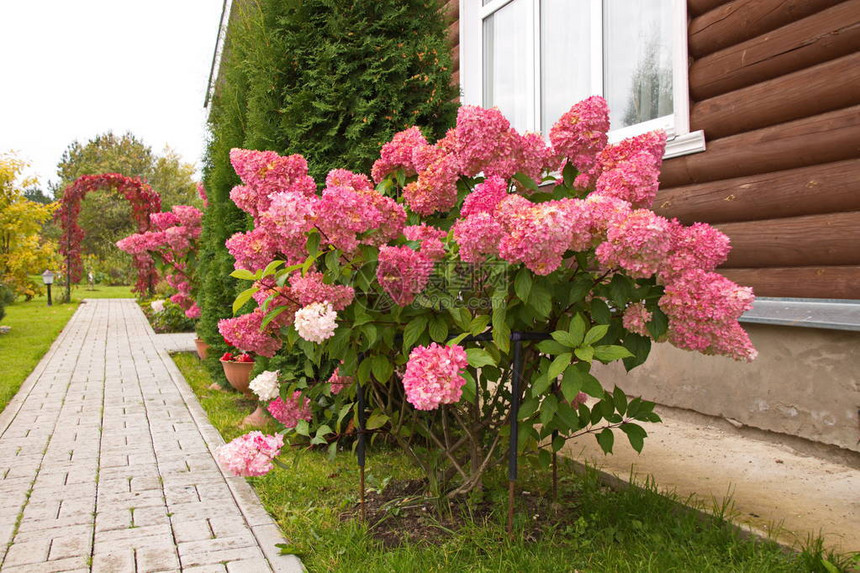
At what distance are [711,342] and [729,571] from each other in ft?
2.56

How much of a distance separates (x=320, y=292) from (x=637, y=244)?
1024mm

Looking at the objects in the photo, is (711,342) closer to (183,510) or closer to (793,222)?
(793,222)

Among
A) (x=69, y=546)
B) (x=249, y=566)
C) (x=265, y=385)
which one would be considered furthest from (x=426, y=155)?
(x=69, y=546)

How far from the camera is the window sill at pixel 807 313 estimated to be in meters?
2.84

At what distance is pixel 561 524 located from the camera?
7.92 ft

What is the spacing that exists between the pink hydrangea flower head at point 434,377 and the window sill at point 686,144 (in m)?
2.52

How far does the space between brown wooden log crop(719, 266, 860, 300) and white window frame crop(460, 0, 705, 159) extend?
0.86 m

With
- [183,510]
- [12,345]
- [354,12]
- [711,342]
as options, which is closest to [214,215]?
[354,12]

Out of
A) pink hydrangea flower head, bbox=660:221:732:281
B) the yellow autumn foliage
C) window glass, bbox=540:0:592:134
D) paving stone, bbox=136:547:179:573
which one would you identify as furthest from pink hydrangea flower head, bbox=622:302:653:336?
the yellow autumn foliage

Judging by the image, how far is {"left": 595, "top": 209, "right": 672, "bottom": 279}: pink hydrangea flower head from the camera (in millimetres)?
1636

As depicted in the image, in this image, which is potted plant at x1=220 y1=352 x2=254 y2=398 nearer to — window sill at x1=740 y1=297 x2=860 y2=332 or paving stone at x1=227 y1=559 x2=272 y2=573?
paving stone at x1=227 y1=559 x2=272 y2=573

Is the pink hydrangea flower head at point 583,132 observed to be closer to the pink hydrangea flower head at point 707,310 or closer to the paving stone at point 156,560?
the pink hydrangea flower head at point 707,310

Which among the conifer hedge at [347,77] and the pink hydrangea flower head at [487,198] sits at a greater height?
the conifer hedge at [347,77]

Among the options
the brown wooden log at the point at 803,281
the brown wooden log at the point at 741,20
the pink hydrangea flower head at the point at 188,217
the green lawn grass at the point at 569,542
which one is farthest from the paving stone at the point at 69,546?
the pink hydrangea flower head at the point at 188,217
